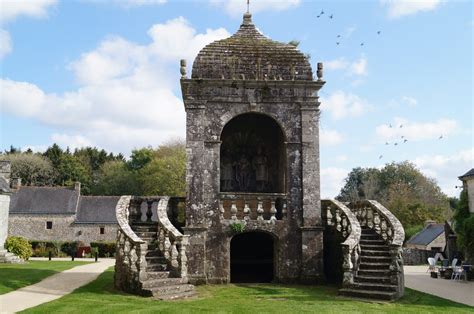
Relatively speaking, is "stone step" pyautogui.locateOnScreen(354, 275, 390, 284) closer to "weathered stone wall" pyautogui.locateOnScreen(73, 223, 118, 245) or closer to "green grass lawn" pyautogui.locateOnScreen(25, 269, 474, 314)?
"green grass lawn" pyautogui.locateOnScreen(25, 269, 474, 314)

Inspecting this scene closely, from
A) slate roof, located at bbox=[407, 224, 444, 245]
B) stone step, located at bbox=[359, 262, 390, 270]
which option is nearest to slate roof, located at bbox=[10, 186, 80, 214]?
slate roof, located at bbox=[407, 224, 444, 245]

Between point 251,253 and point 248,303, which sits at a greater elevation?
point 251,253

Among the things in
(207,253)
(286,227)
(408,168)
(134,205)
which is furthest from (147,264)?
(408,168)

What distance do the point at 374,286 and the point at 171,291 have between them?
198 inches

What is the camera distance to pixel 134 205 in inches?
619

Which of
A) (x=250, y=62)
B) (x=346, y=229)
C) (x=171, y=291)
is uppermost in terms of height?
(x=250, y=62)

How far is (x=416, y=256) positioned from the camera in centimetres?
3300

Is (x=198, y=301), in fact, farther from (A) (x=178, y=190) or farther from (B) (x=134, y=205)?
(A) (x=178, y=190)

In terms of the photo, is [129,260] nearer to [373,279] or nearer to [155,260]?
[155,260]

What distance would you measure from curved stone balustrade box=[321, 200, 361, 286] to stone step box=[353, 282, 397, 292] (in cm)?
19

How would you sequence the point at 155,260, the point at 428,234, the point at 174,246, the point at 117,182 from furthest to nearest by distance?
the point at 117,182 → the point at 428,234 → the point at 155,260 → the point at 174,246

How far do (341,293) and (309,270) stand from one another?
2.33 metres

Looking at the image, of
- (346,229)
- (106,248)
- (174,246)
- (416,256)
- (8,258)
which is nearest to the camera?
(174,246)

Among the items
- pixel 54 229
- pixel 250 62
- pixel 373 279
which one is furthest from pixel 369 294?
pixel 54 229
